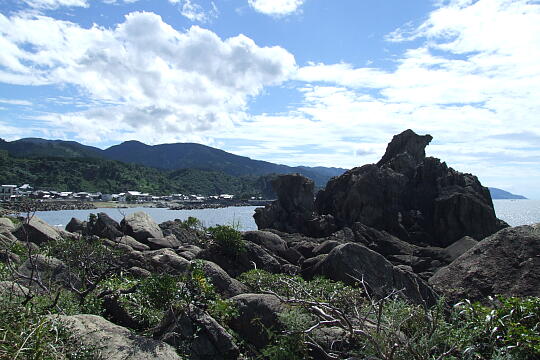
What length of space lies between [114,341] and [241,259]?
1015 cm

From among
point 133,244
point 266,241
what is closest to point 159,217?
point 133,244

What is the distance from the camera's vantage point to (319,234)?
50438 mm

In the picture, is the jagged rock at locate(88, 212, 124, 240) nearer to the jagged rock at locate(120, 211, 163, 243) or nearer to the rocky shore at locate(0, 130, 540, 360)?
the jagged rock at locate(120, 211, 163, 243)

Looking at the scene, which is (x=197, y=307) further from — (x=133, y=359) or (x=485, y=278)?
(x=485, y=278)

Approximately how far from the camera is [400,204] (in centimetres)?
5528

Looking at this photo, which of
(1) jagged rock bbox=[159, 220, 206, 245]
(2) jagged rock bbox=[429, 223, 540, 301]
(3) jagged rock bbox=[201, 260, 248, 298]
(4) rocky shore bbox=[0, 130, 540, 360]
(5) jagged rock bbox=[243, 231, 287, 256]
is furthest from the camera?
(1) jagged rock bbox=[159, 220, 206, 245]

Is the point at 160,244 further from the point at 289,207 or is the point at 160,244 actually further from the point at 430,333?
the point at 289,207

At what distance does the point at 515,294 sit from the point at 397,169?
50676mm

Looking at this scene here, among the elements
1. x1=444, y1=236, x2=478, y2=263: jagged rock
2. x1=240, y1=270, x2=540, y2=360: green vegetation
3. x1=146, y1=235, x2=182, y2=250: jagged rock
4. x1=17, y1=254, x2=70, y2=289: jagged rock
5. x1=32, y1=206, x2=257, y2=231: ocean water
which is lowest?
x1=32, y1=206, x2=257, y2=231: ocean water

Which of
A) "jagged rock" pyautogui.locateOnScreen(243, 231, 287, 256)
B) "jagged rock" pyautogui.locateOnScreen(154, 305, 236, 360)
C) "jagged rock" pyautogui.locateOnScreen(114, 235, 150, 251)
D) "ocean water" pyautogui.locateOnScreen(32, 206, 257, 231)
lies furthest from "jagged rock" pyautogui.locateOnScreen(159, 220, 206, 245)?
"ocean water" pyautogui.locateOnScreen(32, 206, 257, 231)

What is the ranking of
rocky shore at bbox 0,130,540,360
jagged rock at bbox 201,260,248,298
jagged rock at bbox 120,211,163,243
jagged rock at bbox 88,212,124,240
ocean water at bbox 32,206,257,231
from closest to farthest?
rocky shore at bbox 0,130,540,360
jagged rock at bbox 201,260,248,298
jagged rock at bbox 120,211,163,243
jagged rock at bbox 88,212,124,240
ocean water at bbox 32,206,257,231

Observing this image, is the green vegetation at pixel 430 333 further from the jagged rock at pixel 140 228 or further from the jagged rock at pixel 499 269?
the jagged rock at pixel 140 228

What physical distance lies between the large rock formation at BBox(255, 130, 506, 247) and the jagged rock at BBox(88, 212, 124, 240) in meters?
25.3

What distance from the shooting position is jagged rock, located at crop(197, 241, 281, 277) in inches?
642
